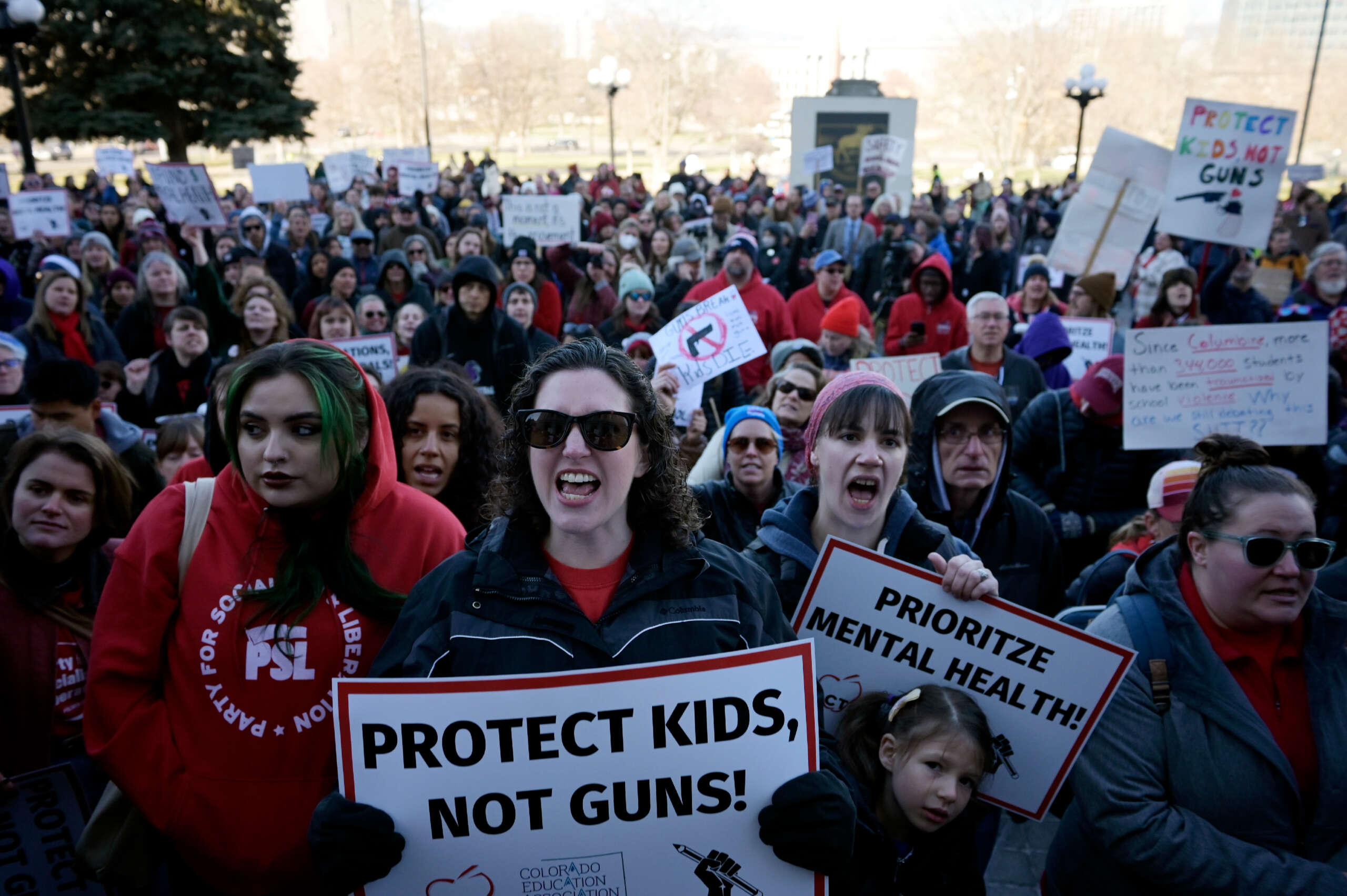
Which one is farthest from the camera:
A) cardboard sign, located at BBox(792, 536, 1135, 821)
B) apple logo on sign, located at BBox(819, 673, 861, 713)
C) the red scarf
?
the red scarf

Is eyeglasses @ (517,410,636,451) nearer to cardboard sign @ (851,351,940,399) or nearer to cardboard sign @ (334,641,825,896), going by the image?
cardboard sign @ (334,641,825,896)

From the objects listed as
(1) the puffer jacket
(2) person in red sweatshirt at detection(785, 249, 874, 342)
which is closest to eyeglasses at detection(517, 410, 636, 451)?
(1) the puffer jacket

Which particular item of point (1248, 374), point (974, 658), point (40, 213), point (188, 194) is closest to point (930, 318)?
point (1248, 374)

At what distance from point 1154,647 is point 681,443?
3074mm

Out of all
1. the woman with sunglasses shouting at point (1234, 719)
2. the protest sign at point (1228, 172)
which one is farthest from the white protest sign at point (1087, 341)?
the woman with sunglasses shouting at point (1234, 719)

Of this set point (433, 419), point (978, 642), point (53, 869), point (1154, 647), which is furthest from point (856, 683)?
point (53, 869)

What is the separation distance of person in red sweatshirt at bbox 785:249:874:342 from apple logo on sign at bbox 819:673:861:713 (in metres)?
5.44

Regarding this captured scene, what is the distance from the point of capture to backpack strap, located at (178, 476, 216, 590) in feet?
6.78

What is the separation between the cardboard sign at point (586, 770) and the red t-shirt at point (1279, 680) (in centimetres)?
108

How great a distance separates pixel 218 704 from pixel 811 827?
1.28 meters

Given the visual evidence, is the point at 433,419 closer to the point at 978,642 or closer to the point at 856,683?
the point at 856,683

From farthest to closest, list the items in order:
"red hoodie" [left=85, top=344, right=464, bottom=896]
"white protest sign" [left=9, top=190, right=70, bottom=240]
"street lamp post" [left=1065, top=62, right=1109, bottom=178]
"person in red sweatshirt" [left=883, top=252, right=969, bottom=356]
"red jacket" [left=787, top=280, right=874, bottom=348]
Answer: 1. "street lamp post" [left=1065, top=62, right=1109, bottom=178]
2. "white protest sign" [left=9, top=190, right=70, bottom=240]
3. "red jacket" [left=787, top=280, right=874, bottom=348]
4. "person in red sweatshirt" [left=883, top=252, right=969, bottom=356]
5. "red hoodie" [left=85, top=344, right=464, bottom=896]

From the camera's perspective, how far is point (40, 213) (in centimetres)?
1063

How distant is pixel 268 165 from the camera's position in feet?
45.5
